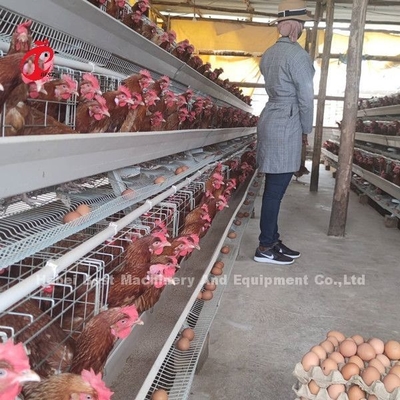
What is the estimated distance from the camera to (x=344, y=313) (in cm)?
320

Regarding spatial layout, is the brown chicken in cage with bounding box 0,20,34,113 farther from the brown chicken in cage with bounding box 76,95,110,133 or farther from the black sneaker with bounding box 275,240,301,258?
the black sneaker with bounding box 275,240,301,258

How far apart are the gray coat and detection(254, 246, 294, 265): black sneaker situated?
688 mm

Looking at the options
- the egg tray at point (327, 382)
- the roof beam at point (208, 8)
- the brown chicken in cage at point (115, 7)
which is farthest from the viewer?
the roof beam at point (208, 8)

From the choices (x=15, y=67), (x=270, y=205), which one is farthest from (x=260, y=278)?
(x=15, y=67)

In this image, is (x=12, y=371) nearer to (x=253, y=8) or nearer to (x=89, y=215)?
(x=89, y=215)

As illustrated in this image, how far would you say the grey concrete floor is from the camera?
93.7 inches

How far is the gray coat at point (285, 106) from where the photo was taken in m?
3.84

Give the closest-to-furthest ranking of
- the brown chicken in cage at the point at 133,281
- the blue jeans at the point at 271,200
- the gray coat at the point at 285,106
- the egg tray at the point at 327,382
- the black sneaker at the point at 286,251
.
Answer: the egg tray at the point at 327,382 < the brown chicken in cage at the point at 133,281 < the gray coat at the point at 285,106 < the blue jeans at the point at 271,200 < the black sneaker at the point at 286,251

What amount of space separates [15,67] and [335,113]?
13.6 m

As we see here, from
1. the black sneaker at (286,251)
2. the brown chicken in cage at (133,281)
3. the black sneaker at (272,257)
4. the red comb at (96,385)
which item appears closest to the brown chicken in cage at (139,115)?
the brown chicken in cage at (133,281)

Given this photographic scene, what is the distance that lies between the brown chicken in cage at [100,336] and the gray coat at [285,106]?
2.68 m

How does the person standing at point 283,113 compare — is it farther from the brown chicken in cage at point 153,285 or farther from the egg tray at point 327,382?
the egg tray at point 327,382

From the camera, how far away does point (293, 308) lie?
3.25m

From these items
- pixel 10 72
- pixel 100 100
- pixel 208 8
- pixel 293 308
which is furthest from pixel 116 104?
pixel 208 8
